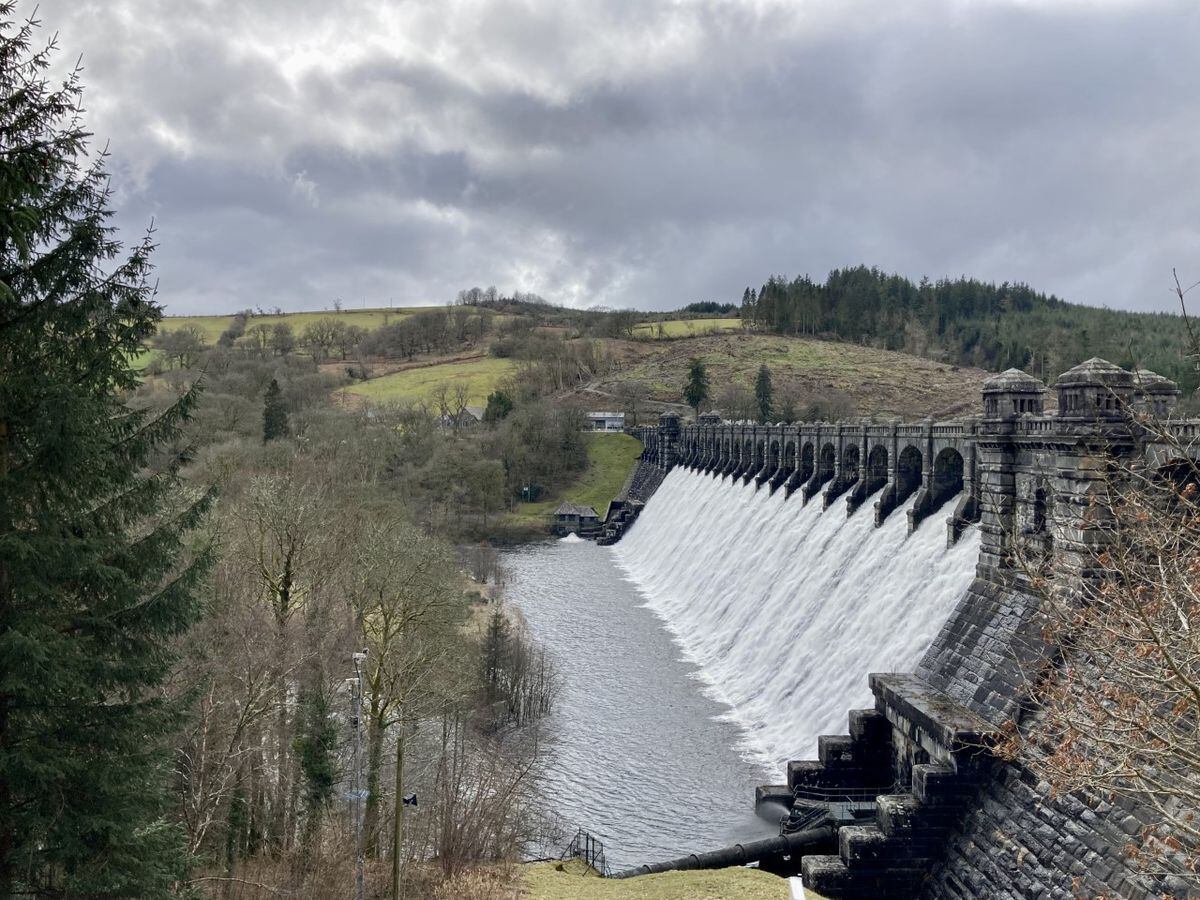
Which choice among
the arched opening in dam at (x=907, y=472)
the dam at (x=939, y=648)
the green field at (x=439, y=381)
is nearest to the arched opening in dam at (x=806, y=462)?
the dam at (x=939, y=648)

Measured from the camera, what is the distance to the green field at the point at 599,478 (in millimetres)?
103062

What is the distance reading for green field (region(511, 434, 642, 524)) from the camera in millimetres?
103062

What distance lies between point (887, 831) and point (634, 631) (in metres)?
31.0

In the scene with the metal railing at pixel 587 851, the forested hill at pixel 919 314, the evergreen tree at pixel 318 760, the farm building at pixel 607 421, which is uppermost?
the forested hill at pixel 919 314

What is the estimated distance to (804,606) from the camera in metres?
37.0

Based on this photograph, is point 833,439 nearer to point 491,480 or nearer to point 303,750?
point 303,750

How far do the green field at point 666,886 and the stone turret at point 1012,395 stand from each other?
13.5 metres

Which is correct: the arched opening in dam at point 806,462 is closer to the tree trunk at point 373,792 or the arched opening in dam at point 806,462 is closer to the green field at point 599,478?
the tree trunk at point 373,792

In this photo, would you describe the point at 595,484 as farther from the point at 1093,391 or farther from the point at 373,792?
the point at 1093,391

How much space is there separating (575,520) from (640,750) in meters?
63.9

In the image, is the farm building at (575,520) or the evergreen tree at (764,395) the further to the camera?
the evergreen tree at (764,395)

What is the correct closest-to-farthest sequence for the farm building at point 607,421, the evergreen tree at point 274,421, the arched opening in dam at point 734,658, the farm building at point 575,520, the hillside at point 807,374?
1. the arched opening in dam at point 734,658
2. the evergreen tree at point 274,421
3. the farm building at point 575,520
4. the hillside at point 807,374
5. the farm building at point 607,421

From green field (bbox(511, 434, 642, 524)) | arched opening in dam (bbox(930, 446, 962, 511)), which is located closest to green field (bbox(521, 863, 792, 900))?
arched opening in dam (bbox(930, 446, 962, 511))

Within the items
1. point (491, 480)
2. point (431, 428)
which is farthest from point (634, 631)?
point (431, 428)
